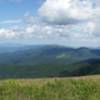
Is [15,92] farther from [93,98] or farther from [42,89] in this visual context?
→ [93,98]

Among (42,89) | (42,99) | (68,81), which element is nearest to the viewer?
(42,99)

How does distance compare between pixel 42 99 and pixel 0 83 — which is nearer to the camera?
pixel 42 99

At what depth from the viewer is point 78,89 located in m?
24.3

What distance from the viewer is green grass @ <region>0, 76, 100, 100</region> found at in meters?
22.1

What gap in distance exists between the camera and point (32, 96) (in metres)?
22.4

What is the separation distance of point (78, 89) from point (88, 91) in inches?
31.2

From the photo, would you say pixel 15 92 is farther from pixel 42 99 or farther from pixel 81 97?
pixel 81 97

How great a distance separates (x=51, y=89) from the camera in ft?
78.1

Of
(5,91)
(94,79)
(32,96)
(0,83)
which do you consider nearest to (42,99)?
(32,96)

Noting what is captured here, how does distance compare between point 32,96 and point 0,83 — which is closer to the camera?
point 32,96

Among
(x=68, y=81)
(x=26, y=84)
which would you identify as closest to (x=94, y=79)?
(x=68, y=81)

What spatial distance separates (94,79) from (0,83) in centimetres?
800

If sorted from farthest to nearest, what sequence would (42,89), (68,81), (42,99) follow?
1. (68,81)
2. (42,89)
3. (42,99)

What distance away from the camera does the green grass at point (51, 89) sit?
22138 mm
